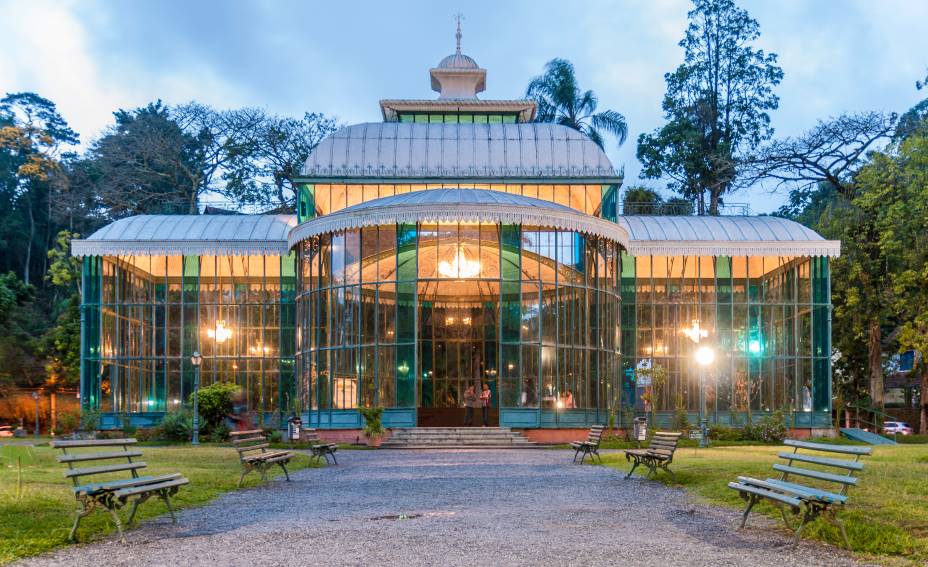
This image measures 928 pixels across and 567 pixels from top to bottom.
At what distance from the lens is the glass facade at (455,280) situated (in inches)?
1110

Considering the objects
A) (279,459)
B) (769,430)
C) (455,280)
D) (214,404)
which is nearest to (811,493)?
(279,459)

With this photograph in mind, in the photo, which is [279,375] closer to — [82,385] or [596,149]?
[82,385]

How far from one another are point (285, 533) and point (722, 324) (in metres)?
26.0

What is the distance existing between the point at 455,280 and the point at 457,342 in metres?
6.01

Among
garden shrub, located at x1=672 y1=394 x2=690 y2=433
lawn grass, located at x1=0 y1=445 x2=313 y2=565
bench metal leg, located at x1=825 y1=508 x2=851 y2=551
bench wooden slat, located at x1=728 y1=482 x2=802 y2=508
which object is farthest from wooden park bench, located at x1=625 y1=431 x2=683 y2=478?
garden shrub, located at x1=672 y1=394 x2=690 y2=433

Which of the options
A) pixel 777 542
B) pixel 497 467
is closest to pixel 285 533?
pixel 777 542

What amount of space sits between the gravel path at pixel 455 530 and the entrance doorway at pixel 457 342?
55.6 feet

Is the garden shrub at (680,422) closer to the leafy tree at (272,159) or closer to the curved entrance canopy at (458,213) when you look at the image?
the curved entrance canopy at (458,213)

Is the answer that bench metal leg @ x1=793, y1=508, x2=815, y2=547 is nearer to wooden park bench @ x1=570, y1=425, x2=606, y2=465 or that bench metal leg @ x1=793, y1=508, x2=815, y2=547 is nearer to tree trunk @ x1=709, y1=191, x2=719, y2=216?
wooden park bench @ x1=570, y1=425, x2=606, y2=465

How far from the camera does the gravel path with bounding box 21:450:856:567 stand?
912cm

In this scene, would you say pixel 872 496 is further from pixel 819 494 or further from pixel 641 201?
pixel 641 201

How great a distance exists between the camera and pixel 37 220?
2367 inches

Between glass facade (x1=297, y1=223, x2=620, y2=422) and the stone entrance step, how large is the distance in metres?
0.91

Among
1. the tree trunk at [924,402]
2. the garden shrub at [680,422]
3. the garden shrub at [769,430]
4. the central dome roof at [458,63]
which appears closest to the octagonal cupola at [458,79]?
the central dome roof at [458,63]
